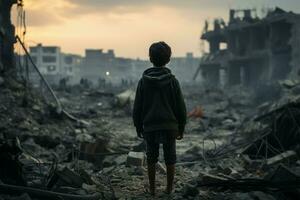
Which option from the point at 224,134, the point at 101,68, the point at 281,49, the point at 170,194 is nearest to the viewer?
the point at 170,194

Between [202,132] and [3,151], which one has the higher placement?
[3,151]

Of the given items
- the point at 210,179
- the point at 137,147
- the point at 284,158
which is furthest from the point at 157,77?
the point at 137,147

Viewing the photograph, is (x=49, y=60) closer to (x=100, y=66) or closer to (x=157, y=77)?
(x=100, y=66)

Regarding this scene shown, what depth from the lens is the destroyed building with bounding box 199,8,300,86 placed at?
1419 inches

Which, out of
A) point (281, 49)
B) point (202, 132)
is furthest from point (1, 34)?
point (281, 49)

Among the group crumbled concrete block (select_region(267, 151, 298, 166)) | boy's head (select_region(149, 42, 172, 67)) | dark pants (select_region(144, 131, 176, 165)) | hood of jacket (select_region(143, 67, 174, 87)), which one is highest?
boy's head (select_region(149, 42, 172, 67))

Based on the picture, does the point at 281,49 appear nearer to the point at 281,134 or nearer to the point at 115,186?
the point at 281,134

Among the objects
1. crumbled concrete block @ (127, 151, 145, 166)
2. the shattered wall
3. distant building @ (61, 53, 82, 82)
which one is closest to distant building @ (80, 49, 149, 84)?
distant building @ (61, 53, 82, 82)

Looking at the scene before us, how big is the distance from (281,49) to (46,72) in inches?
2131

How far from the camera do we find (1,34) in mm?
16219

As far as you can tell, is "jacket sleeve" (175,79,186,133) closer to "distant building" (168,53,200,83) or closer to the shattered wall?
the shattered wall

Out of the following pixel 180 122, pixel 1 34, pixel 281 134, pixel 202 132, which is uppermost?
pixel 1 34

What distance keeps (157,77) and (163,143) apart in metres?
0.70

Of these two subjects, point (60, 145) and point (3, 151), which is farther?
point (60, 145)
